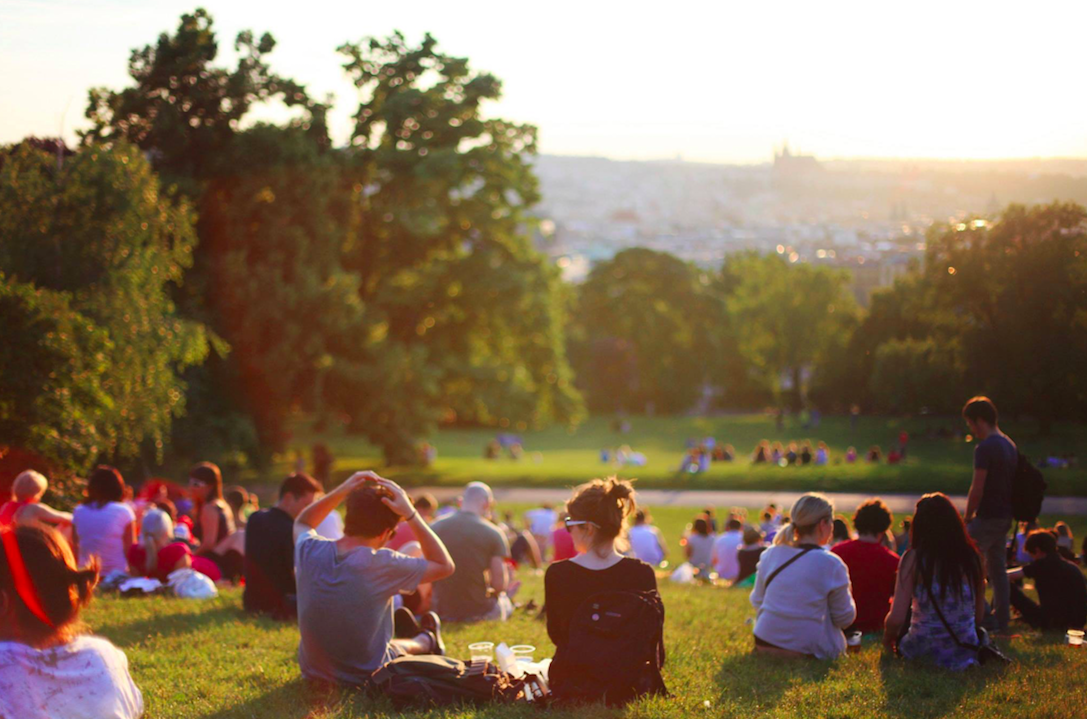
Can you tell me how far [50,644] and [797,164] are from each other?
2754cm

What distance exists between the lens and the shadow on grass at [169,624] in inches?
303

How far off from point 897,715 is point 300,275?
22.5 metres

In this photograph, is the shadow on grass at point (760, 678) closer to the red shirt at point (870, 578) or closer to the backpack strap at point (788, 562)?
the backpack strap at point (788, 562)

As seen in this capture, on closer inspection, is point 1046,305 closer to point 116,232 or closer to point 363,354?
point 116,232

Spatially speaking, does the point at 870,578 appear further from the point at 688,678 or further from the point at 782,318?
the point at 782,318

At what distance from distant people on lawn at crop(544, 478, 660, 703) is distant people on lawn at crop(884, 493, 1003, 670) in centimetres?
214

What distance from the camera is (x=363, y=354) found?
28.4 m

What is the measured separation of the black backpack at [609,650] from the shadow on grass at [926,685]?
4.77 ft

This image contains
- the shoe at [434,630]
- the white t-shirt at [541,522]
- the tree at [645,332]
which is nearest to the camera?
the shoe at [434,630]

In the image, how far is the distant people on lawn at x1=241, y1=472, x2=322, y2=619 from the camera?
8.31 meters

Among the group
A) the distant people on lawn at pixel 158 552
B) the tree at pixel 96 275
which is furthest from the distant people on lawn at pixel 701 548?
the tree at pixel 96 275

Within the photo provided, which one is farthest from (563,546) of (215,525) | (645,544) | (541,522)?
(541,522)

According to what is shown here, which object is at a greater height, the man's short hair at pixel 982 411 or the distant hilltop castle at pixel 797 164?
the distant hilltop castle at pixel 797 164

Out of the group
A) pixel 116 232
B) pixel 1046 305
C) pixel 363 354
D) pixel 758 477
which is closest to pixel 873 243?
pixel 1046 305
